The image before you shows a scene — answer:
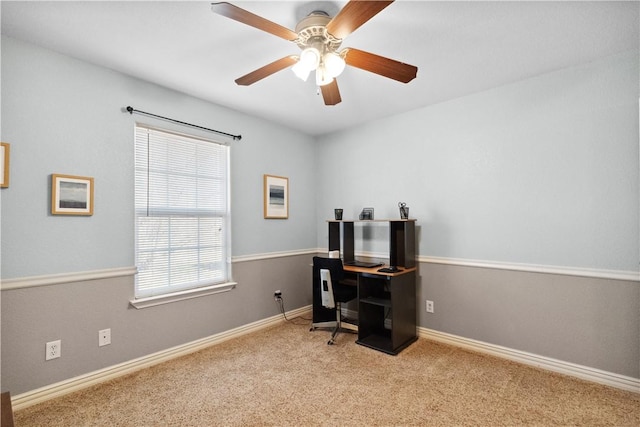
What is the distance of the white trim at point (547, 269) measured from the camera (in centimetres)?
221

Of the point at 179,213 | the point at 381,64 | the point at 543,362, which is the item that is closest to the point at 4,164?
the point at 179,213

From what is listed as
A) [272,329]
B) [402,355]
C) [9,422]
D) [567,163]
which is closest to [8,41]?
[9,422]

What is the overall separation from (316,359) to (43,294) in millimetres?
2122

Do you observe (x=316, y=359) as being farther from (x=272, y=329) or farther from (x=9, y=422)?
(x=9, y=422)

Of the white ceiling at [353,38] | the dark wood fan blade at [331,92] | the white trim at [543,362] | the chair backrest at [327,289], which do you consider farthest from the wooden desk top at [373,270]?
the white ceiling at [353,38]

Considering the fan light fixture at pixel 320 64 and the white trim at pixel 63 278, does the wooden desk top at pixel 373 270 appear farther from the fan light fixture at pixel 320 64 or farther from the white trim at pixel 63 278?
the white trim at pixel 63 278

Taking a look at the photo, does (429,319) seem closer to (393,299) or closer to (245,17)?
(393,299)

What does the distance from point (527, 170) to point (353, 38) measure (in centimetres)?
187

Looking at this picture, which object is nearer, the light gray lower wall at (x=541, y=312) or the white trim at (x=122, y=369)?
the white trim at (x=122, y=369)

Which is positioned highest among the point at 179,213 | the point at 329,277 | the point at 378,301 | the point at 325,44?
the point at 325,44

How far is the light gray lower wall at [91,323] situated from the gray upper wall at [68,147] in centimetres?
19

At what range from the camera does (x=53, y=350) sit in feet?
6.95

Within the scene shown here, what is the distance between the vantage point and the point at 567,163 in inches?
96.0

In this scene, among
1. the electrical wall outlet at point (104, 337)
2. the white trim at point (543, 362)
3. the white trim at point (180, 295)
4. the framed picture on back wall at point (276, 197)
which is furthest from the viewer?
the framed picture on back wall at point (276, 197)
